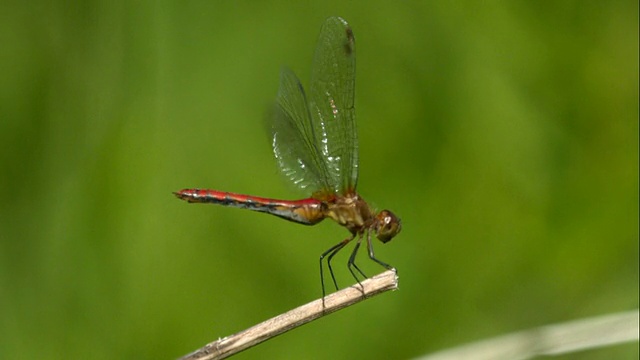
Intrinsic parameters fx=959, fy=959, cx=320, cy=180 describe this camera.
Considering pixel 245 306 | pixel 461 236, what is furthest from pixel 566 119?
pixel 245 306

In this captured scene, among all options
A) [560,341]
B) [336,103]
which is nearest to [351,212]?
[336,103]

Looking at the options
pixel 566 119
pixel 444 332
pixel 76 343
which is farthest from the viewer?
pixel 566 119

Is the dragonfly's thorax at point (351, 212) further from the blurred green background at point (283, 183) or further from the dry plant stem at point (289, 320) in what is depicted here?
the dry plant stem at point (289, 320)

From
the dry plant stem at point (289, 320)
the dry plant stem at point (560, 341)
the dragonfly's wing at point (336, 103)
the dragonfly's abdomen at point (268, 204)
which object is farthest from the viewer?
the dragonfly's wing at point (336, 103)

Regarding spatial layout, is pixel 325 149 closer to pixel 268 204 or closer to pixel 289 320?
pixel 268 204

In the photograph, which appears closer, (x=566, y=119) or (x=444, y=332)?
(x=444, y=332)

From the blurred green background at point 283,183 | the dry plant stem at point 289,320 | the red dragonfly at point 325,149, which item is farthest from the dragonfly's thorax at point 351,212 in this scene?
the dry plant stem at point 289,320

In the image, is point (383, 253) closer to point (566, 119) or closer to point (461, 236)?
point (461, 236)
